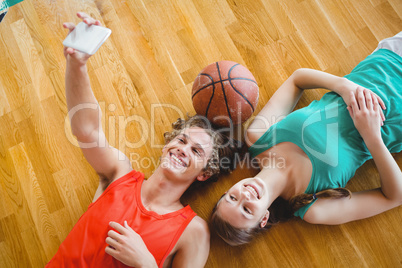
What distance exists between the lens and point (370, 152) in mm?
1793

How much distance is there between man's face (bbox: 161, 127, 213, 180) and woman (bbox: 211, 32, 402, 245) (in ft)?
0.88

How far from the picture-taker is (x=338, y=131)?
1.80m

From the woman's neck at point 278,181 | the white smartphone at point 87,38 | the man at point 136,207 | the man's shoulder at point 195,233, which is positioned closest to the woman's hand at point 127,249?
the man at point 136,207

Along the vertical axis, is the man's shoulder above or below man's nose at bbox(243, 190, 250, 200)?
below

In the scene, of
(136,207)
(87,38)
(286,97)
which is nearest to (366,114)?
(286,97)

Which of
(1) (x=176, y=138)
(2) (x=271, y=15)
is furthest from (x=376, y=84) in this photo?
(1) (x=176, y=138)

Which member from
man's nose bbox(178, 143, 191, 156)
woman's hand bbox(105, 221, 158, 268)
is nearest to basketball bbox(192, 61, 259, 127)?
man's nose bbox(178, 143, 191, 156)

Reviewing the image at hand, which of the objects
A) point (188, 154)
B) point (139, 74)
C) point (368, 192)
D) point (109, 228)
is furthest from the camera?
point (139, 74)

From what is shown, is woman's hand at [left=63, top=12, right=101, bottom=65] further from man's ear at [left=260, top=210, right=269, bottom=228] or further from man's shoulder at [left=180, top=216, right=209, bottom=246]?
man's ear at [left=260, top=210, right=269, bottom=228]

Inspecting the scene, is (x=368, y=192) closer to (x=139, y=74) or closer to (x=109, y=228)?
(x=109, y=228)

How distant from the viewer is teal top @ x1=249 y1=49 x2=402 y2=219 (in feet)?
5.78

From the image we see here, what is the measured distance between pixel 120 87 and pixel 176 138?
792mm

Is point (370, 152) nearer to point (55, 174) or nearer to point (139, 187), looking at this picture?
point (139, 187)

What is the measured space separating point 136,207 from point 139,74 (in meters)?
1.12
